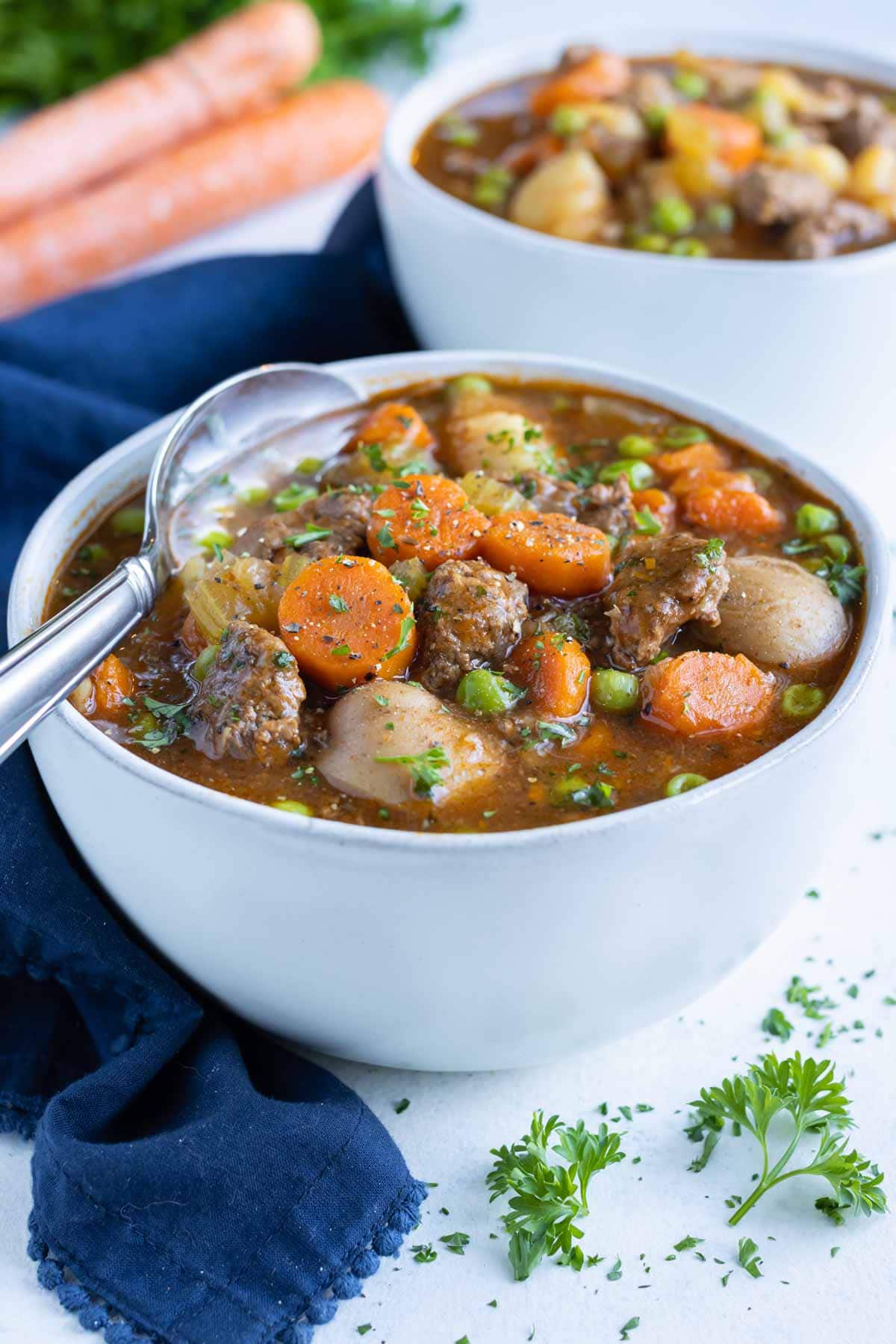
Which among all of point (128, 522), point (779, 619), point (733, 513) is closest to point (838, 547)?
point (733, 513)

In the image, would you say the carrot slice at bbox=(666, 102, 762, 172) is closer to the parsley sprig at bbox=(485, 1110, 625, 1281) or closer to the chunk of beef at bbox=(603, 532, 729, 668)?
the chunk of beef at bbox=(603, 532, 729, 668)

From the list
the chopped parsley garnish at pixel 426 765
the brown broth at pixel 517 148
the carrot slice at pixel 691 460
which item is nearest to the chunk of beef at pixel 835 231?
the brown broth at pixel 517 148

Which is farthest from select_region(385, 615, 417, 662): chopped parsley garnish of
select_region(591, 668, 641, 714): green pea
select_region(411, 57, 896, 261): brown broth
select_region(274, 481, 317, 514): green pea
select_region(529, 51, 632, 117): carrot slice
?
select_region(529, 51, 632, 117): carrot slice

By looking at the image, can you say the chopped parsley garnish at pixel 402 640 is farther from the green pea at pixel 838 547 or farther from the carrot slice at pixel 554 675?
the green pea at pixel 838 547

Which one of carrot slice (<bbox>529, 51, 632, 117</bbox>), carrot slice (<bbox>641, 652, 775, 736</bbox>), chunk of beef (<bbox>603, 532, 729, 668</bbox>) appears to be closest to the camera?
carrot slice (<bbox>641, 652, 775, 736</bbox>)

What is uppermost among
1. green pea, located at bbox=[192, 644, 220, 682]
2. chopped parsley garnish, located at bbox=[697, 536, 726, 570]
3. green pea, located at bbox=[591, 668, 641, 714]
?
green pea, located at bbox=[192, 644, 220, 682]

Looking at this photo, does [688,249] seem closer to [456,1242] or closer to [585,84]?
[585,84]
